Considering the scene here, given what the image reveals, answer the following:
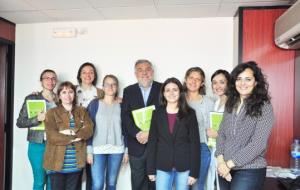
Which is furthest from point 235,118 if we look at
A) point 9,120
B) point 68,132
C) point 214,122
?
point 9,120

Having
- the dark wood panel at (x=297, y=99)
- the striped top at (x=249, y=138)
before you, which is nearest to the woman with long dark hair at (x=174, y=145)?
the striped top at (x=249, y=138)

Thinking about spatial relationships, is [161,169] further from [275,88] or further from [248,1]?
[248,1]

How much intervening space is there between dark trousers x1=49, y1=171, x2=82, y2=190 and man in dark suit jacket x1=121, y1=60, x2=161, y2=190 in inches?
21.5

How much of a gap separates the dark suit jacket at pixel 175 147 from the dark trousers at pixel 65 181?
712mm

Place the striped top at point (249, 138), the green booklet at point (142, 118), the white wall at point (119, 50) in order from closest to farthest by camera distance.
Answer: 1. the striped top at point (249, 138)
2. the green booklet at point (142, 118)
3. the white wall at point (119, 50)

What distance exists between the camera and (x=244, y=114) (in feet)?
5.57

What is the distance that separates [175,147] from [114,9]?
1.69 m

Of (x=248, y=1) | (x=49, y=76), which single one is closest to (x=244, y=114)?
(x=248, y=1)

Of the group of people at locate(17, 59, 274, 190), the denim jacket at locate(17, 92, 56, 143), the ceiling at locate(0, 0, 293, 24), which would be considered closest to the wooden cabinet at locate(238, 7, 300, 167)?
the ceiling at locate(0, 0, 293, 24)

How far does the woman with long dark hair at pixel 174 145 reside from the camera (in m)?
2.18

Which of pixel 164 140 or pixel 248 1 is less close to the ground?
pixel 248 1

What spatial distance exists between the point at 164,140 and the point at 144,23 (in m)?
1.72

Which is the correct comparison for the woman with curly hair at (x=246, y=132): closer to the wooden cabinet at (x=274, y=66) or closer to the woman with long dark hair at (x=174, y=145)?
the woman with long dark hair at (x=174, y=145)

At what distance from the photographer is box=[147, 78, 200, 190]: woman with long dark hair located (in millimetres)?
2184
